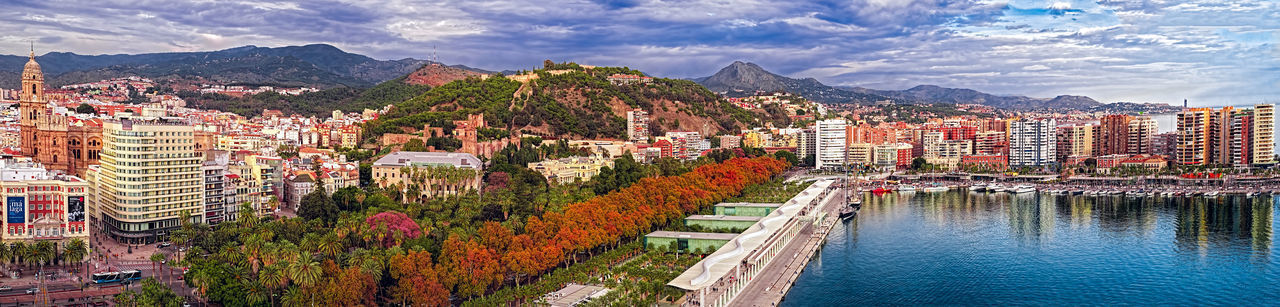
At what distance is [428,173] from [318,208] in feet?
24.8

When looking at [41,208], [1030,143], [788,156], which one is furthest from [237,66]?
[41,208]

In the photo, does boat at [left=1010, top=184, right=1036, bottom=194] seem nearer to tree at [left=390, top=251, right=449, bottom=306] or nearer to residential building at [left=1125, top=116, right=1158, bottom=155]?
residential building at [left=1125, top=116, right=1158, bottom=155]

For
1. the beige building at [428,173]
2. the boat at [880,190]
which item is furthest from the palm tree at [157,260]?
the boat at [880,190]

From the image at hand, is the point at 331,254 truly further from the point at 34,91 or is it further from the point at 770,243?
the point at 34,91

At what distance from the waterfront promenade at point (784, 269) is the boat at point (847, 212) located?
178 centimetres

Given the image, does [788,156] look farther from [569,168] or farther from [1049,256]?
[1049,256]

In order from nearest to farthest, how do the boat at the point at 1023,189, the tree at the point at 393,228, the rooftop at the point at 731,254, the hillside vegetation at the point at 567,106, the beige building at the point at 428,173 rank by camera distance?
the rooftop at the point at 731,254 → the tree at the point at 393,228 → the beige building at the point at 428,173 → the boat at the point at 1023,189 → the hillside vegetation at the point at 567,106

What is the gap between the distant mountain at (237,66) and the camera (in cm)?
11475

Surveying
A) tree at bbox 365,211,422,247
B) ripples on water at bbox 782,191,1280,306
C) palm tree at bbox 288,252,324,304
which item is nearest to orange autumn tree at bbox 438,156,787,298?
tree at bbox 365,211,422,247

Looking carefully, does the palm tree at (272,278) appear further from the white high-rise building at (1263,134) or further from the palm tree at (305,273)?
the white high-rise building at (1263,134)

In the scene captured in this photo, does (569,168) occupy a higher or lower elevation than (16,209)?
higher

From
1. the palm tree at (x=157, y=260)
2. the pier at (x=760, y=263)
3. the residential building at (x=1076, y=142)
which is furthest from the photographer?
the residential building at (x=1076, y=142)

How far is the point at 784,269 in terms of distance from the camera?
26.4 m

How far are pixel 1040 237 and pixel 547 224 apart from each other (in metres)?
20.1
